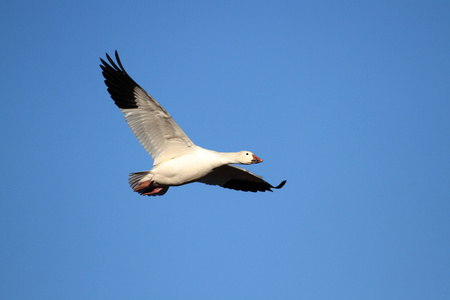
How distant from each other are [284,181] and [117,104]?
5288 millimetres

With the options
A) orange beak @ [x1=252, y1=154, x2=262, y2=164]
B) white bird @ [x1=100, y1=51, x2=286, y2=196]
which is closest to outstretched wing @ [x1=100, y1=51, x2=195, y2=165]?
white bird @ [x1=100, y1=51, x2=286, y2=196]

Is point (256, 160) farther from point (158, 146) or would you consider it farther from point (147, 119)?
point (147, 119)

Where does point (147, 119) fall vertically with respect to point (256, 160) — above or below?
above

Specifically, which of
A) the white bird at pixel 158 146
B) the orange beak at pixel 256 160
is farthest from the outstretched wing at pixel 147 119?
the orange beak at pixel 256 160

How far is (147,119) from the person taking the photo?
1355cm

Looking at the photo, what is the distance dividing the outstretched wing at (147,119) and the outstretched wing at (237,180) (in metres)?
1.81

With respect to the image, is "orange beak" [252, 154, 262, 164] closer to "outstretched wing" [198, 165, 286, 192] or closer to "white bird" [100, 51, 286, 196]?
"white bird" [100, 51, 286, 196]

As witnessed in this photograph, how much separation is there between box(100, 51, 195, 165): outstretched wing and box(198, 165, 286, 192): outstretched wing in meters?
1.81

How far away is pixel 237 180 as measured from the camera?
1612cm

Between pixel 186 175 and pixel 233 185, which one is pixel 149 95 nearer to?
pixel 186 175

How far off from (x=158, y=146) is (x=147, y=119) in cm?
73

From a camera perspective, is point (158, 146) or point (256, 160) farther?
point (158, 146)

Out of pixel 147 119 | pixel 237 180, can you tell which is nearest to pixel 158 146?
pixel 147 119

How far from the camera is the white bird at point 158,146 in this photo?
13.3 m
